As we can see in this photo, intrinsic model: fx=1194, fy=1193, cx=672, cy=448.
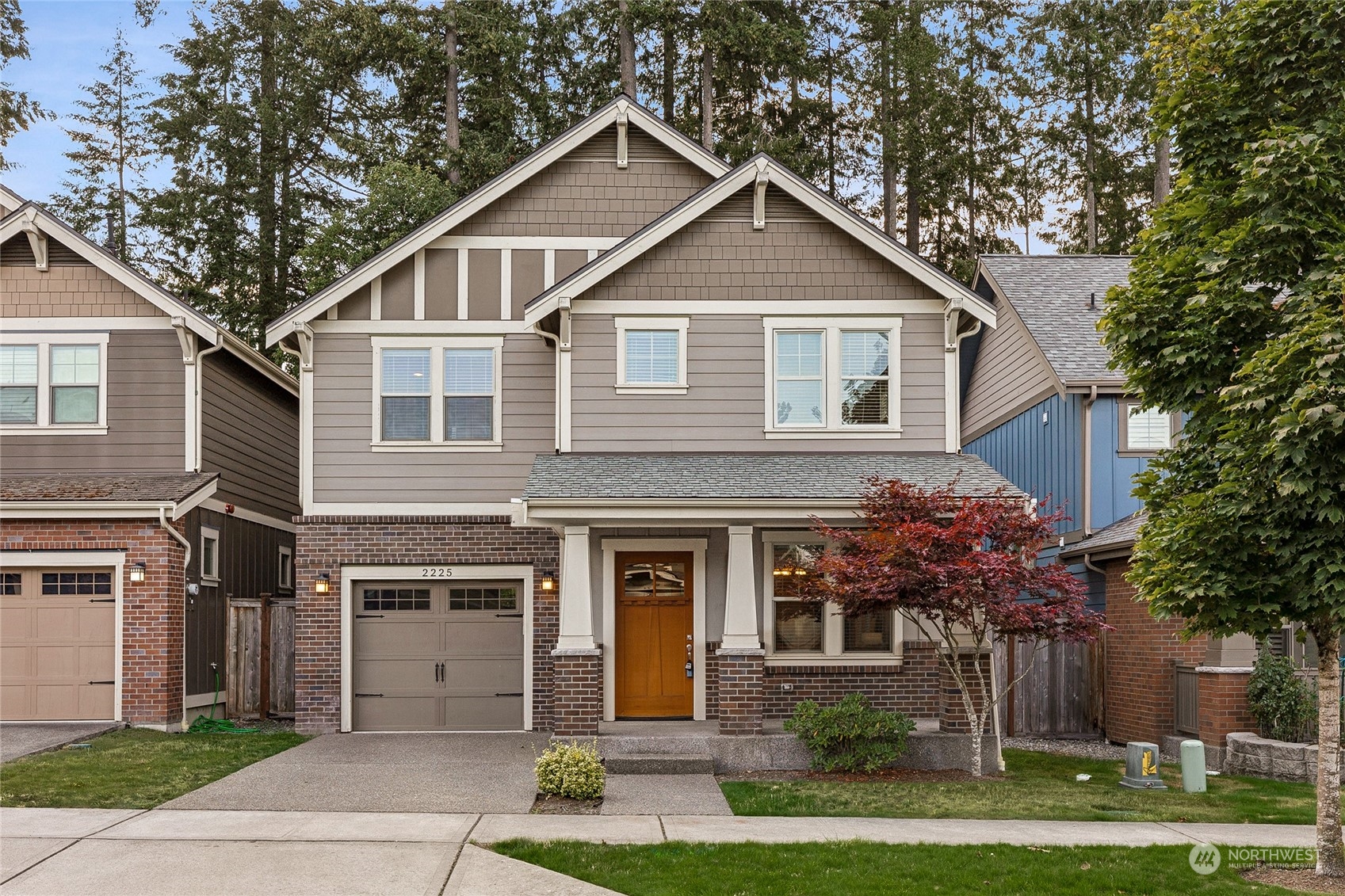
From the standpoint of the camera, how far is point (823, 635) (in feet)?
51.2

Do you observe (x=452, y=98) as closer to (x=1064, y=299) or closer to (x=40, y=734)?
(x=1064, y=299)

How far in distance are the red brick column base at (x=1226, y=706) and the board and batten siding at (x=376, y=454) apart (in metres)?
9.13

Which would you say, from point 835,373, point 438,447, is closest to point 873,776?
point 835,373

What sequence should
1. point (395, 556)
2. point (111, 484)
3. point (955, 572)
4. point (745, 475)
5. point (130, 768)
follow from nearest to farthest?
1. point (955, 572)
2. point (130, 768)
3. point (745, 475)
4. point (111, 484)
5. point (395, 556)

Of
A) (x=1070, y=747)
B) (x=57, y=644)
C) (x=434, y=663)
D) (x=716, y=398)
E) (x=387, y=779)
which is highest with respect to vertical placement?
(x=716, y=398)

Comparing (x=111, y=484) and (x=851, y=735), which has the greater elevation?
(x=111, y=484)

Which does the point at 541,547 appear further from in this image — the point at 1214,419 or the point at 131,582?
the point at 1214,419

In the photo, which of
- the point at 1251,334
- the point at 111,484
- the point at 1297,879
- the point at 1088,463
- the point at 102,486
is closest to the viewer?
the point at 1297,879

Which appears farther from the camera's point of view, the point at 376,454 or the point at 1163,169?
the point at 1163,169

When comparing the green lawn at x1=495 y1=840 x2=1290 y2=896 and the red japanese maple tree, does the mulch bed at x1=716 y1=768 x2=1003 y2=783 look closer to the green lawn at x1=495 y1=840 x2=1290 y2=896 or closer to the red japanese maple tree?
the red japanese maple tree

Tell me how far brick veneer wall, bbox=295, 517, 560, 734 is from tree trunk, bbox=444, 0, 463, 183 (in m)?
14.1

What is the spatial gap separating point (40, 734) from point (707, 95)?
2113 centimetres

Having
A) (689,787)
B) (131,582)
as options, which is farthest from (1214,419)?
(131,582)

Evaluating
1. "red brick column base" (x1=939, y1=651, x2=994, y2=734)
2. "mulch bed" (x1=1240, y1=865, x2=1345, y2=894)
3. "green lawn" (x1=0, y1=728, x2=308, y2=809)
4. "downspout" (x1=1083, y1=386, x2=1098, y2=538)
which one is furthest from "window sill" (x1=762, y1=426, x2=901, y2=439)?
"mulch bed" (x1=1240, y1=865, x2=1345, y2=894)
